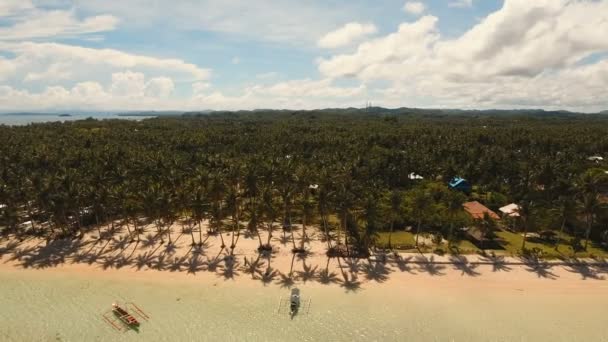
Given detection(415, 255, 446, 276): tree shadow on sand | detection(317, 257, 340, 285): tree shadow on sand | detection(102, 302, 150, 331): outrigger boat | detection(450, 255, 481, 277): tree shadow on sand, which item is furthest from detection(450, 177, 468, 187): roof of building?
detection(102, 302, 150, 331): outrigger boat

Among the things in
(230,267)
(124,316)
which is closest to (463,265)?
(230,267)

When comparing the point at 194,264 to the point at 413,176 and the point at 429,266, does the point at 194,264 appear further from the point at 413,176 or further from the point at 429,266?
the point at 413,176

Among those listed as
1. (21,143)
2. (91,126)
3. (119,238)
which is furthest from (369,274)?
(91,126)

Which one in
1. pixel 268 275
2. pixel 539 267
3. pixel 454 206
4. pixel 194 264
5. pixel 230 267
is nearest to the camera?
pixel 268 275

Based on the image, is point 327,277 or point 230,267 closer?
point 327,277

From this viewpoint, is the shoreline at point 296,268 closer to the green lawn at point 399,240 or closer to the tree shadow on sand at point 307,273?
the tree shadow on sand at point 307,273

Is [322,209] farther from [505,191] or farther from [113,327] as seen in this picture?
[505,191]

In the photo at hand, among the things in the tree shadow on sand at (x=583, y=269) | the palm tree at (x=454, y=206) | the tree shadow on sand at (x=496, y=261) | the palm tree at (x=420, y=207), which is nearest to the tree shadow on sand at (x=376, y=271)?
the palm tree at (x=420, y=207)
